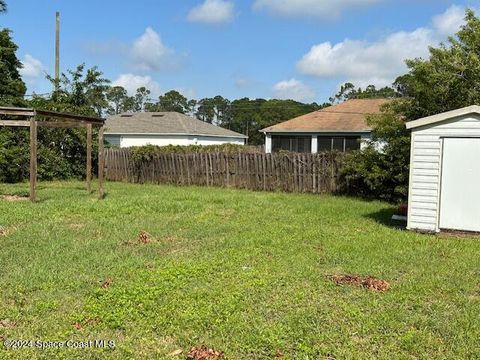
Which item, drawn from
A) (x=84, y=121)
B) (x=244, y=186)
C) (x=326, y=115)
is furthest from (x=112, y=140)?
(x=84, y=121)

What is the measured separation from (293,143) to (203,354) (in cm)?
2587

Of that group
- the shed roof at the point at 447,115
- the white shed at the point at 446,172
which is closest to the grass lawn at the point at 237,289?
the white shed at the point at 446,172

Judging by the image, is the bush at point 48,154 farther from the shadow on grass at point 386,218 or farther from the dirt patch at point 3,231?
the shadow on grass at point 386,218

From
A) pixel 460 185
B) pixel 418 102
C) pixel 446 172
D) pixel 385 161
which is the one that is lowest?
pixel 460 185

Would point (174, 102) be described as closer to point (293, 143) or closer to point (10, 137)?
point (293, 143)

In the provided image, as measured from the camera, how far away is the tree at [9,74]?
71.2 ft

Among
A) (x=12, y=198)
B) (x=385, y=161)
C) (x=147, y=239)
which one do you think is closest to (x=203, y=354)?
(x=147, y=239)

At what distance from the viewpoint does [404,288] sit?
17.5 ft

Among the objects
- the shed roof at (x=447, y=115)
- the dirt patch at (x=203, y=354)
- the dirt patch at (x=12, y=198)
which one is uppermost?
the shed roof at (x=447, y=115)

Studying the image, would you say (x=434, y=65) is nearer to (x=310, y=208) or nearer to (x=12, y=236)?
(x=310, y=208)

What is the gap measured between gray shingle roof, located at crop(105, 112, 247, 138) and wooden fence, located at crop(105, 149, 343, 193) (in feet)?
47.2

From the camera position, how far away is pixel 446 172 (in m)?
8.85

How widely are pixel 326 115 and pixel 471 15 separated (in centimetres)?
1632

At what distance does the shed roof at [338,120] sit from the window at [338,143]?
62 centimetres
